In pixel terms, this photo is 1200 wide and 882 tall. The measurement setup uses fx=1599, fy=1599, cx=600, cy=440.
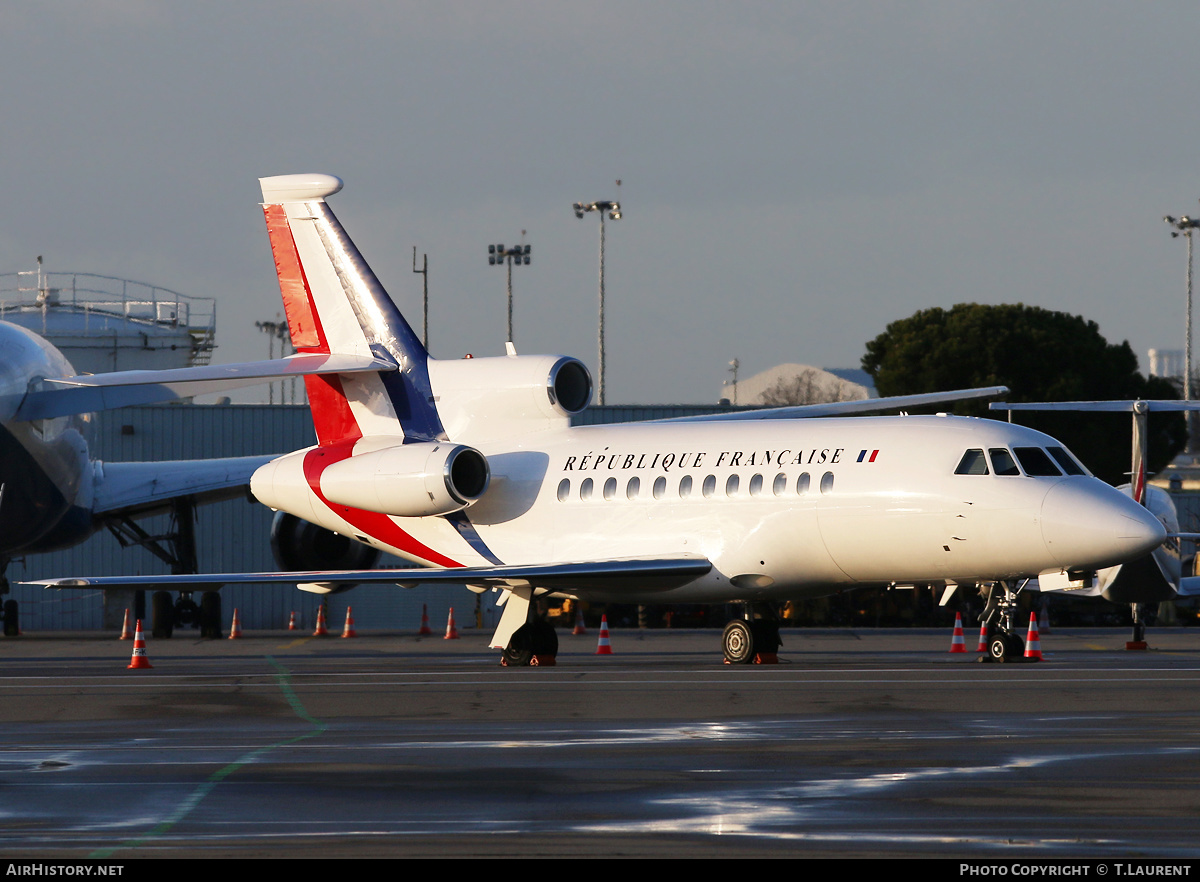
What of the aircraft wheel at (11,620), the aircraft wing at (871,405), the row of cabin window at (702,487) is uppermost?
the aircraft wing at (871,405)

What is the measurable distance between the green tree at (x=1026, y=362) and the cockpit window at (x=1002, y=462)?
122ft

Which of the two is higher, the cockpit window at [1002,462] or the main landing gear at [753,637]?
the cockpit window at [1002,462]

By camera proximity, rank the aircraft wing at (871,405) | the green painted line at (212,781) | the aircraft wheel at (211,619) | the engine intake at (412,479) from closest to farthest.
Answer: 1. the green painted line at (212,781)
2. the engine intake at (412,479)
3. the aircraft wing at (871,405)
4. the aircraft wheel at (211,619)

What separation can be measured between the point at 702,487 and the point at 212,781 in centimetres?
1240

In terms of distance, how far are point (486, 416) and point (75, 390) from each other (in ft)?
24.6

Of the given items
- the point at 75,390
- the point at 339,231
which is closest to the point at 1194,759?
the point at 339,231

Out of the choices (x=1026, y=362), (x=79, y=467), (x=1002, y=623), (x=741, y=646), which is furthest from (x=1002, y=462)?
(x=1026, y=362)

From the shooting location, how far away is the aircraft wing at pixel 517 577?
20.8 m

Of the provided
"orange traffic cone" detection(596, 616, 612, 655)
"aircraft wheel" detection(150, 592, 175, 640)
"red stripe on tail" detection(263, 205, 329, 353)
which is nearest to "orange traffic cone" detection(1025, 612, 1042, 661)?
"orange traffic cone" detection(596, 616, 612, 655)

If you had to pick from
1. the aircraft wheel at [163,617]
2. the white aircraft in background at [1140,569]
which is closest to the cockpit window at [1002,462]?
the white aircraft in background at [1140,569]

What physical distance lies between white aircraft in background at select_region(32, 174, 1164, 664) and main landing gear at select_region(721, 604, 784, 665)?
0.03 metres

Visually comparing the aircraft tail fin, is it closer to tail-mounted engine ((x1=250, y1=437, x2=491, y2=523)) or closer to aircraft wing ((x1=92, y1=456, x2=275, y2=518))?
tail-mounted engine ((x1=250, y1=437, x2=491, y2=523))

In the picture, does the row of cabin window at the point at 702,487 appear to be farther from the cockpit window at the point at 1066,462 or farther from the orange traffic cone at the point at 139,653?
the orange traffic cone at the point at 139,653

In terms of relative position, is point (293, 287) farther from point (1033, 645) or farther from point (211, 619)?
point (1033, 645)
